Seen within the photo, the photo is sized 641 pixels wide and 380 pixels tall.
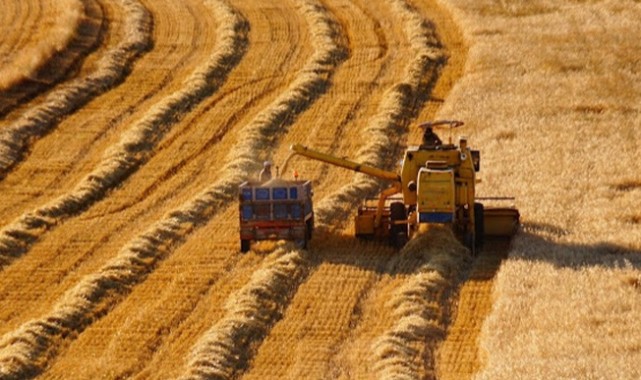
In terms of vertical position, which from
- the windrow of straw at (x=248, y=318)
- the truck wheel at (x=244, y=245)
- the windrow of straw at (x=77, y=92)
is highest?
the windrow of straw at (x=248, y=318)

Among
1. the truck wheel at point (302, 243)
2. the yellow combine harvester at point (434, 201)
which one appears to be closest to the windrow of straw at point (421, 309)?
the yellow combine harvester at point (434, 201)

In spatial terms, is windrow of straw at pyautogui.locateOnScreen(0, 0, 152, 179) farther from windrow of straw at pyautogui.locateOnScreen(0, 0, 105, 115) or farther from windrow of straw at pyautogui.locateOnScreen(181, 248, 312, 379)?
windrow of straw at pyautogui.locateOnScreen(181, 248, 312, 379)

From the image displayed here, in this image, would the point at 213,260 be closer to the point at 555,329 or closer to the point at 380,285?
the point at 380,285

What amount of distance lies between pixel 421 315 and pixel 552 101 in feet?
54.0

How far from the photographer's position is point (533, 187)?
32.7 meters

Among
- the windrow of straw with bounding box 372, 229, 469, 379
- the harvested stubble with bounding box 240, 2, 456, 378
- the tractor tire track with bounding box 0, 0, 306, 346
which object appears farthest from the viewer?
the tractor tire track with bounding box 0, 0, 306, 346

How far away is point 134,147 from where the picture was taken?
37125 mm

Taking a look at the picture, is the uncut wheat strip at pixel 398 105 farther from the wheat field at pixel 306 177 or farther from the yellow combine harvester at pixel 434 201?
the yellow combine harvester at pixel 434 201

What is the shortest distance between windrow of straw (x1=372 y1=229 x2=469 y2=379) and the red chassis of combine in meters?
2.00

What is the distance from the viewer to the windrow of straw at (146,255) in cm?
2373

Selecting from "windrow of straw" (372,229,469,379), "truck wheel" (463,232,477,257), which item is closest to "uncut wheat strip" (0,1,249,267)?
"windrow of straw" (372,229,469,379)

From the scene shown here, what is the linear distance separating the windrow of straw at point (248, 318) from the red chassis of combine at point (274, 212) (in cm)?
41

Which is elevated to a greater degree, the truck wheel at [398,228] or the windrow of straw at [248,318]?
the windrow of straw at [248,318]

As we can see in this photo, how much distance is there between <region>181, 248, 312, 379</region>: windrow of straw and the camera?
74.5 feet
